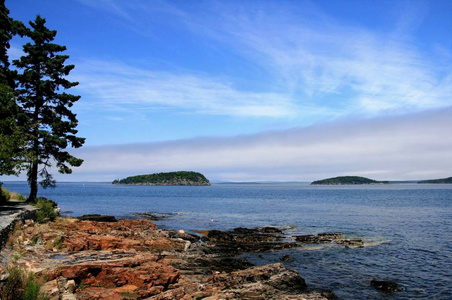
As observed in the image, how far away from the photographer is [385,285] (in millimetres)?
18531

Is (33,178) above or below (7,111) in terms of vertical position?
below

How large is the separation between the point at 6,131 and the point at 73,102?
9.26 m

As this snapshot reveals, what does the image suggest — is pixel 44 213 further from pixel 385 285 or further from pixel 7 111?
pixel 385 285

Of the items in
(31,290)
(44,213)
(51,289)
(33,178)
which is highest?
(33,178)

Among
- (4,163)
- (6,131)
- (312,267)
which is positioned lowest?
(312,267)

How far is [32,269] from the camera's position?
12844 millimetres

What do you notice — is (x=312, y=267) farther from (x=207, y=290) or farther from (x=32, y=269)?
(x=32, y=269)

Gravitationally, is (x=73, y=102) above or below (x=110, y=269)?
above

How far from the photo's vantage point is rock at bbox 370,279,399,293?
59.8 ft

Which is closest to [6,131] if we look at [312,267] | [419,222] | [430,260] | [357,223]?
[312,267]

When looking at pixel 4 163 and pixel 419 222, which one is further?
pixel 419 222

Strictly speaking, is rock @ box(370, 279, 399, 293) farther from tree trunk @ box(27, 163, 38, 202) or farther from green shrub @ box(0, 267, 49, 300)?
tree trunk @ box(27, 163, 38, 202)

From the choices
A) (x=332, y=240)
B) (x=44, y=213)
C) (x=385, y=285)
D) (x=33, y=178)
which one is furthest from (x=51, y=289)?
(x=332, y=240)

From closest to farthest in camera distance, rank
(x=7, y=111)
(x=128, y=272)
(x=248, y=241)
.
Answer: (x=128, y=272), (x=7, y=111), (x=248, y=241)
